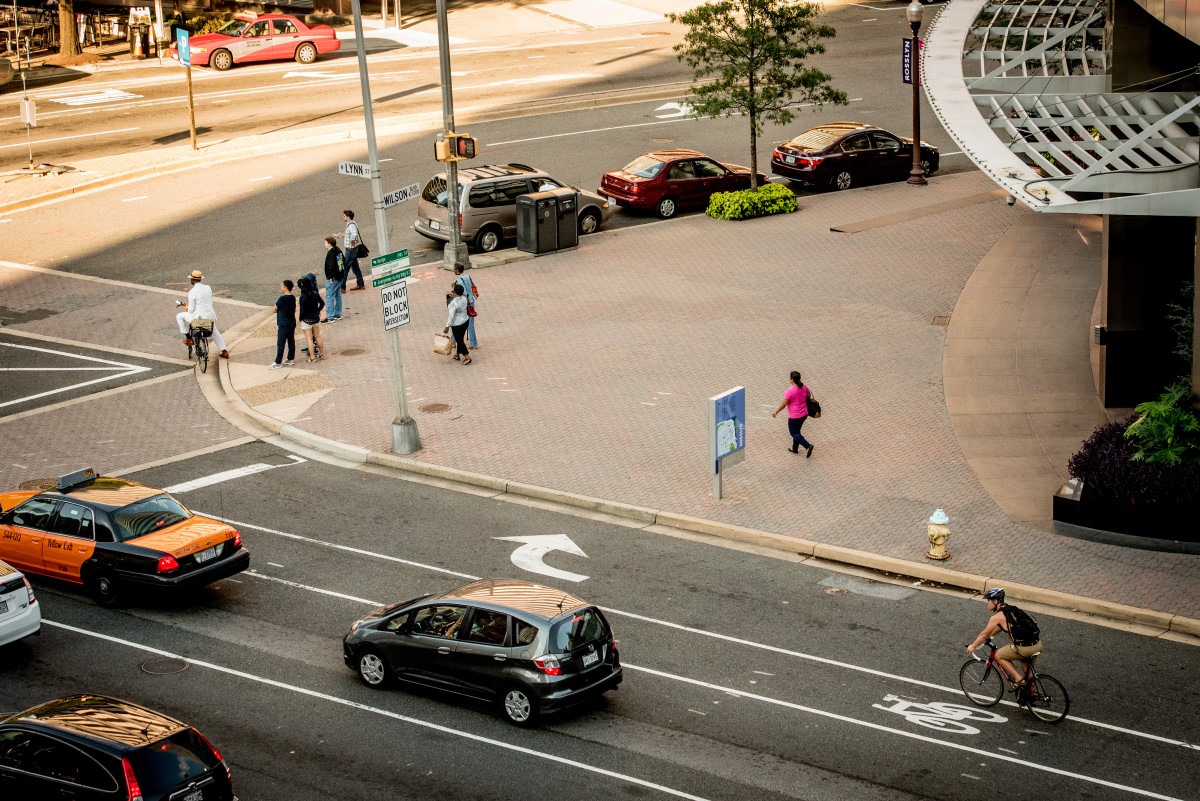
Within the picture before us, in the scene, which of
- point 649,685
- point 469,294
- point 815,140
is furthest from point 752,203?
point 649,685

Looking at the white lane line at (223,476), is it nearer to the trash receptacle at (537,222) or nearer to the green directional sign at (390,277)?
the green directional sign at (390,277)

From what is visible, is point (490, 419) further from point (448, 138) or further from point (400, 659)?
point (400, 659)

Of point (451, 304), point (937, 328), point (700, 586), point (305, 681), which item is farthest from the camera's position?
point (937, 328)

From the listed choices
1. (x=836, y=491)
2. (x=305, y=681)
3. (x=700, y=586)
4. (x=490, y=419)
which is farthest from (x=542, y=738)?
(x=490, y=419)

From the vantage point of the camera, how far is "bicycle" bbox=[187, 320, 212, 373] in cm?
2727

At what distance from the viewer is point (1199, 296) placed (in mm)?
20703

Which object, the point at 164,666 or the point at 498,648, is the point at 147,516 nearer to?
the point at 164,666

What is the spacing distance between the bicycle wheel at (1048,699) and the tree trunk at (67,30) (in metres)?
47.7

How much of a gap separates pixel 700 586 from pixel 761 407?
697 cm

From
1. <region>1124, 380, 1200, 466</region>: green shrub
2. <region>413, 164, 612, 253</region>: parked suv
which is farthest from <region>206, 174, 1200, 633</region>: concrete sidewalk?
<region>1124, 380, 1200, 466</region>: green shrub

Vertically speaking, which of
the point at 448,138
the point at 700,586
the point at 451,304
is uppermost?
the point at 448,138

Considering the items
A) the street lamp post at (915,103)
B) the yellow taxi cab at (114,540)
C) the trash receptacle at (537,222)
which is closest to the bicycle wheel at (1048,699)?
the yellow taxi cab at (114,540)

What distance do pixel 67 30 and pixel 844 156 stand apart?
30852 millimetres

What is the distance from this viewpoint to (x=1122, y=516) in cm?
1978
